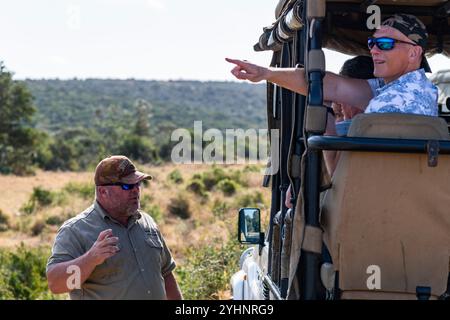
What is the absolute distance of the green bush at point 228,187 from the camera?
87.3 feet

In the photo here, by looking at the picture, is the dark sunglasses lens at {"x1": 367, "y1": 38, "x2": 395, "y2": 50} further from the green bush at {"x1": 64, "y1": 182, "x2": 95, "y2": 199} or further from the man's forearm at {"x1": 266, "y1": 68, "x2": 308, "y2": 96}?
the green bush at {"x1": 64, "y1": 182, "x2": 95, "y2": 199}

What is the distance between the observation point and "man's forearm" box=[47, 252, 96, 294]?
403cm

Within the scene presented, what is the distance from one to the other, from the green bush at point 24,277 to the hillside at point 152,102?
4623 centimetres

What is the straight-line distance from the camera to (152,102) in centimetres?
8150

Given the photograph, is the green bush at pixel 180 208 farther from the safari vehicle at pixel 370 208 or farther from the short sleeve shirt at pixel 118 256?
the safari vehicle at pixel 370 208

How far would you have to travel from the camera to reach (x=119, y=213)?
451 centimetres

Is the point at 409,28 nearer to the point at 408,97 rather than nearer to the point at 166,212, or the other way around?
the point at 408,97

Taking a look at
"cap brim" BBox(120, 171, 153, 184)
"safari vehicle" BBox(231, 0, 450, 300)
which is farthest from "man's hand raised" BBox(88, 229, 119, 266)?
"safari vehicle" BBox(231, 0, 450, 300)

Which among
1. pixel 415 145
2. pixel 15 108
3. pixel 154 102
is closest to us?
pixel 415 145

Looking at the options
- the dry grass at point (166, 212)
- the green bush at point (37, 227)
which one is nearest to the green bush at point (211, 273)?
the dry grass at point (166, 212)

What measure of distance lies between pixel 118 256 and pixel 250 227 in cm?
91
